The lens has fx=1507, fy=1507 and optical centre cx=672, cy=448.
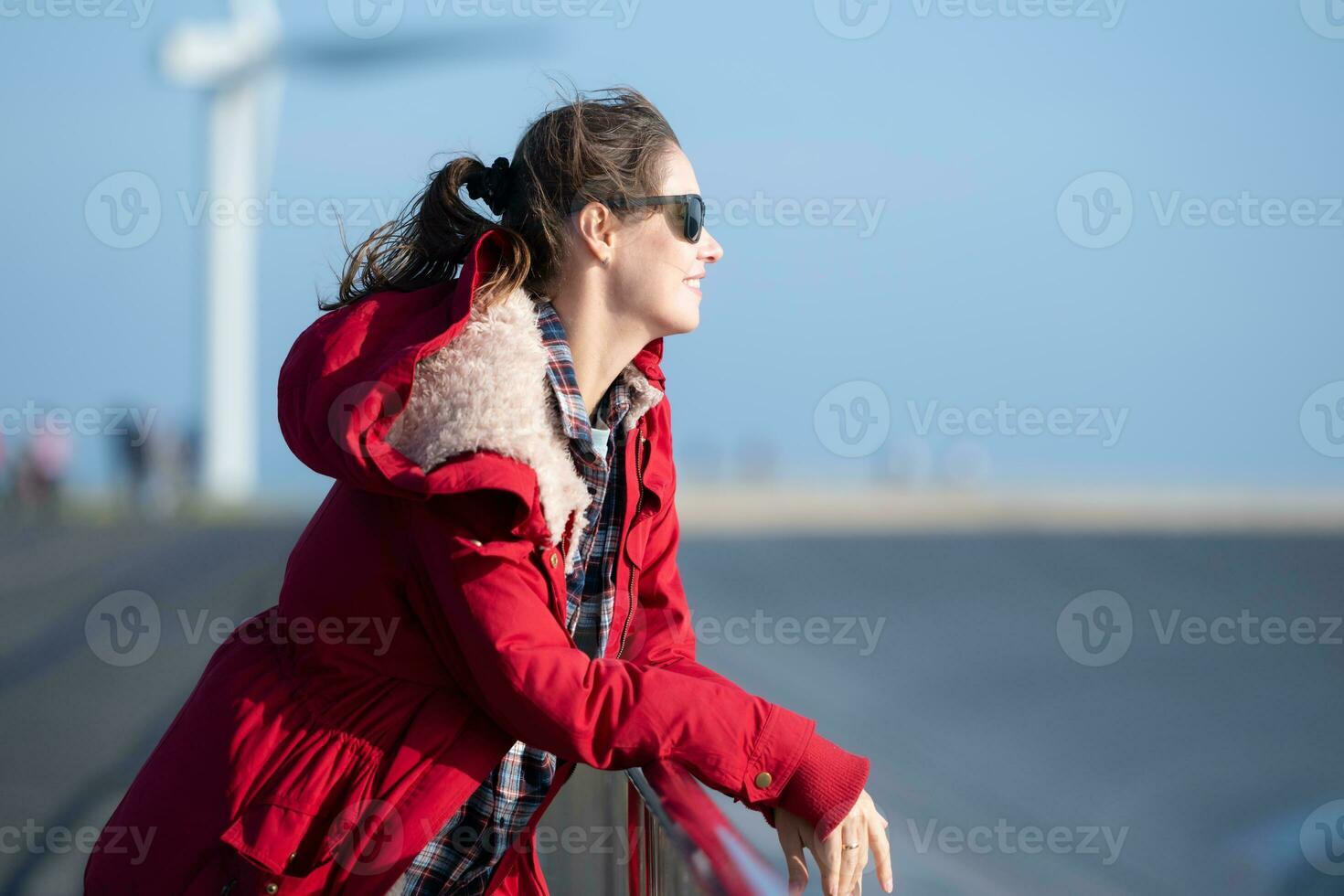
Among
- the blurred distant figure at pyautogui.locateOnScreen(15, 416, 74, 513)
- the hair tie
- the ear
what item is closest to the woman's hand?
the ear

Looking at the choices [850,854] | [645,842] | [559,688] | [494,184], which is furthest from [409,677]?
[494,184]

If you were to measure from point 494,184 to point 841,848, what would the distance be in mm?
1101

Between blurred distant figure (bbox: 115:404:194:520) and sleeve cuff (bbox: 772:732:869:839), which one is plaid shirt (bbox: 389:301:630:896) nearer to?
sleeve cuff (bbox: 772:732:869:839)

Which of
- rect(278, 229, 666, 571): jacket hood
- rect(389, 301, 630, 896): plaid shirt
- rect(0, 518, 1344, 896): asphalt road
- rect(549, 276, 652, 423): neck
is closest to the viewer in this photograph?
rect(278, 229, 666, 571): jacket hood

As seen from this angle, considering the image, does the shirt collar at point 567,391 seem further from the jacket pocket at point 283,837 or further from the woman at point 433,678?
the jacket pocket at point 283,837

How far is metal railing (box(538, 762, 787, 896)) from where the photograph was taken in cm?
161

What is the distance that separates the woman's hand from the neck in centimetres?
67

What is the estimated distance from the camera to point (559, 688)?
1.81m

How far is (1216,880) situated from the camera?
1828cm

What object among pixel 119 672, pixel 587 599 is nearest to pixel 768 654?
pixel 119 672

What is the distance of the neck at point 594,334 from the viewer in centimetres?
217

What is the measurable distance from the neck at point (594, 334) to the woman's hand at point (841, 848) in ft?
2.20

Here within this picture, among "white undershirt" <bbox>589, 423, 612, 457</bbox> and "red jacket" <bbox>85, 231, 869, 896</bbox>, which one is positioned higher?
"white undershirt" <bbox>589, 423, 612, 457</bbox>

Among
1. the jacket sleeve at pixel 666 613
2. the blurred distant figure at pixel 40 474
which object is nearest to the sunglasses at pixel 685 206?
the jacket sleeve at pixel 666 613
